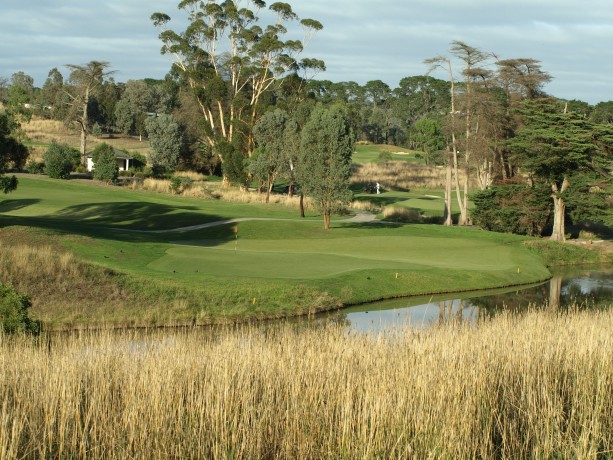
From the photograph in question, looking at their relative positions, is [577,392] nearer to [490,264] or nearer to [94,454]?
[94,454]

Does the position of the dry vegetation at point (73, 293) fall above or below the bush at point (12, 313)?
below

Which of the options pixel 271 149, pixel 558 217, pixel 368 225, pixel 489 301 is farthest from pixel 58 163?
pixel 489 301

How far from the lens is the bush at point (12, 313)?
60.1ft

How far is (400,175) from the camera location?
10644 centimetres

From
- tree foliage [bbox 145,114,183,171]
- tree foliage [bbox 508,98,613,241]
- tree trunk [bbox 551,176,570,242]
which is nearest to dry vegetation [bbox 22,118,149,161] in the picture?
tree foliage [bbox 145,114,183,171]

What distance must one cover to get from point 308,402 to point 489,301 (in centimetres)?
2360

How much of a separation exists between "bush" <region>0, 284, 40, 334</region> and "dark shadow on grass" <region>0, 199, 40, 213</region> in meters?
38.4

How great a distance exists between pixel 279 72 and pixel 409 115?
272 ft

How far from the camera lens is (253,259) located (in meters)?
36.1

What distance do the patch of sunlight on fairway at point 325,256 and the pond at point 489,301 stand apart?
2813mm

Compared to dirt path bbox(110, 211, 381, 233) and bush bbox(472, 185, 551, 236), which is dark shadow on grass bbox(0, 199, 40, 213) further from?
bush bbox(472, 185, 551, 236)

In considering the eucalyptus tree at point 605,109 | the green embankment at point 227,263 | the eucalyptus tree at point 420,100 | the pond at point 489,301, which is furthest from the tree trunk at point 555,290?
the eucalyptus tree at point 420,100

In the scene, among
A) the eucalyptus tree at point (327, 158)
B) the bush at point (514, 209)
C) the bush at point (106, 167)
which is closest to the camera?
the eucalyptus tree at point (327, 158)

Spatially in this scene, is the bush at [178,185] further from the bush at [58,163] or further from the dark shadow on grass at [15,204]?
the dark shadow on grass at [15,204]
